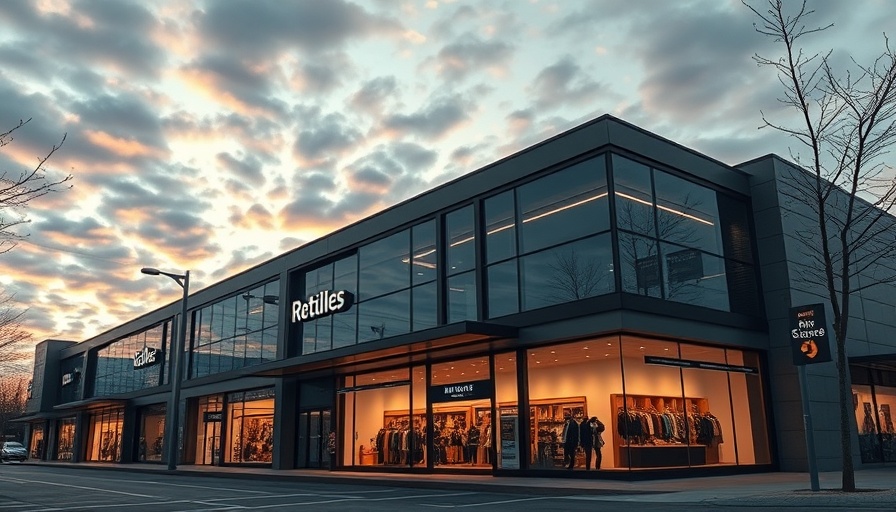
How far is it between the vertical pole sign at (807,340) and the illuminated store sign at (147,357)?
131 feet

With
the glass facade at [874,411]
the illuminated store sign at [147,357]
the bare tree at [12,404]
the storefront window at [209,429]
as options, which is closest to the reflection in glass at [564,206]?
the glass facade at [874,411]

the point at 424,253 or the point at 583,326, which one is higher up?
the point at 424,253

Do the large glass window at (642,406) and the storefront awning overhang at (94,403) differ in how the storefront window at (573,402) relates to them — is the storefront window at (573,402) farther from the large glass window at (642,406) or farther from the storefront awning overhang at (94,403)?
the storefront awning overhang at (94,403)

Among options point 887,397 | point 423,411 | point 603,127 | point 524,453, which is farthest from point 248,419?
point 887,397

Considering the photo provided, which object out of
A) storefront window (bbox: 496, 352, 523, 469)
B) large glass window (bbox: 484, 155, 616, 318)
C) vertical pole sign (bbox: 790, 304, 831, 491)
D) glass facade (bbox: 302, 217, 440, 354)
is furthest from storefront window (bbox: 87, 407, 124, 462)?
vertical pole sign (bbox: 790, 304, 831, 491)

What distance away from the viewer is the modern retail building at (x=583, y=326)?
69.5 ft

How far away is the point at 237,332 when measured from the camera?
39.0 metres

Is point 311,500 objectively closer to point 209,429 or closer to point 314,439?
point 314,439

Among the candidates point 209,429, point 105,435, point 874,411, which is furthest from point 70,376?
point 874,411

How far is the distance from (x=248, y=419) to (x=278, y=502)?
2147 centimetres

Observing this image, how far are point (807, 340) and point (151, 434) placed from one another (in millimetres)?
42193

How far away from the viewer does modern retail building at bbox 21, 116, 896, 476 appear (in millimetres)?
21172

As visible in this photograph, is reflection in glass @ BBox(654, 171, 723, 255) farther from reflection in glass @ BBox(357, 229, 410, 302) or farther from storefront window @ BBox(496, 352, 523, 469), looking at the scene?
Answer: reflection in glass @ BBox(357, 229, 410, 302)

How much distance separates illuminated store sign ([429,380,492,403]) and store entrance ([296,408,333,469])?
682 cm
